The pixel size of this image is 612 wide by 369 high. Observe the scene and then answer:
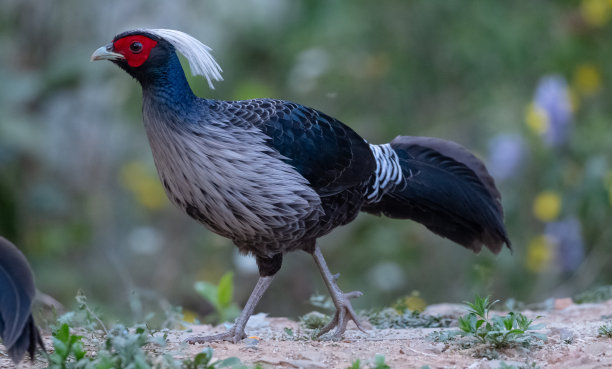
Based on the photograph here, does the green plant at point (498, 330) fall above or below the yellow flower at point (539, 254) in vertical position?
below

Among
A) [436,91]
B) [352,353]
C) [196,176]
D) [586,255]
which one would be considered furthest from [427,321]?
[436,91]

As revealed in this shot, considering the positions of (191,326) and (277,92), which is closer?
(191,326)

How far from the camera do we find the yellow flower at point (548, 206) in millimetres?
7418

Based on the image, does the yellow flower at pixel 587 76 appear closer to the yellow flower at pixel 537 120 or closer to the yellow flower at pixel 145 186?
the yellow flower at pixel 537 120

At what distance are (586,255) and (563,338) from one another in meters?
3.67

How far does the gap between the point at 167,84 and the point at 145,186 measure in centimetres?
537

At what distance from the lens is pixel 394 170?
16.8ft

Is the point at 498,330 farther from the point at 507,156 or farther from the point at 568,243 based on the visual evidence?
the point at 507,156

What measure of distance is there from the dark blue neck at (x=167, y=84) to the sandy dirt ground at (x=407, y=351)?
128 cm

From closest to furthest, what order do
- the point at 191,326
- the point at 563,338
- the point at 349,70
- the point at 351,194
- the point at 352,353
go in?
the point at 352,353 → the point at 563,338 → the point at 351,194 → the point at 191,326 → the point at 349,70

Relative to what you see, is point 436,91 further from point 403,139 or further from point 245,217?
point 245,217

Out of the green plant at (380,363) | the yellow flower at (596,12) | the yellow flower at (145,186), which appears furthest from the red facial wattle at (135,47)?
the yellow flower at (596,12)

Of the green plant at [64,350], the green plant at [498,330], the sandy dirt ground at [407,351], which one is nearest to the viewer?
the green plant at [64,350]

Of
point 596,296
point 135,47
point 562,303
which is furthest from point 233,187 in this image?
point 596,296
